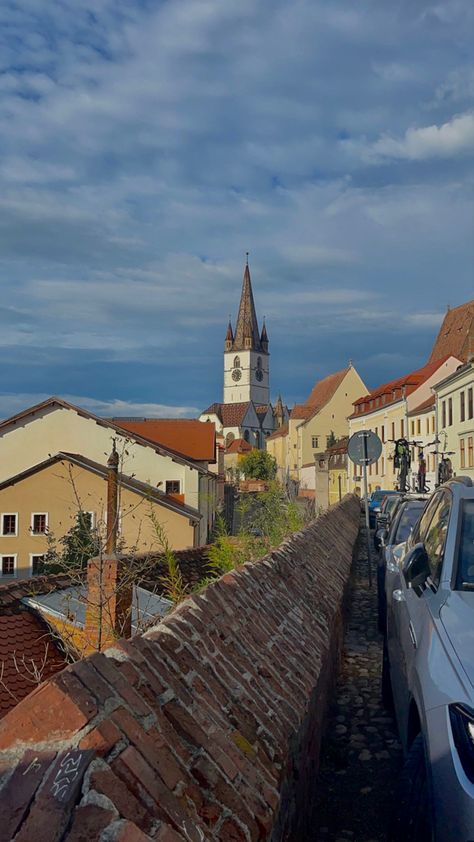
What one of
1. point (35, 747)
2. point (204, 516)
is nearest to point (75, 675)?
point (35, 747)

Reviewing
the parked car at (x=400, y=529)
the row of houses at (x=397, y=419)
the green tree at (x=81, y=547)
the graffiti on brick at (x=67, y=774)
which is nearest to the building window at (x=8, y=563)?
the row of houses at (x=397, y=419)

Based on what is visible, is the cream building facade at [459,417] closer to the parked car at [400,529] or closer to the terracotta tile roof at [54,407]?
the terracotta tile roof at [54,407]

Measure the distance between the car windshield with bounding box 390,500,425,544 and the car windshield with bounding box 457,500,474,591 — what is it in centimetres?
524

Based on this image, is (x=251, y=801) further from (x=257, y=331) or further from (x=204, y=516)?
(x=257, y=331)

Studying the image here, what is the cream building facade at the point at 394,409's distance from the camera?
53.6m

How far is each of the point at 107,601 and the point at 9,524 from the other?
93.4ft

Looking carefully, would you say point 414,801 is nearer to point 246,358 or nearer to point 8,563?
point 8,563

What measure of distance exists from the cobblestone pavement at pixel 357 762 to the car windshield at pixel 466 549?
1.48 m

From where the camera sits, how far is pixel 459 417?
4291cm

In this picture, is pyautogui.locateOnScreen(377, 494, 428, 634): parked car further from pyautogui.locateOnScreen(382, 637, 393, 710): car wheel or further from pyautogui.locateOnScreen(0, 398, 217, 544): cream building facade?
pyautogui.locateOnScreen(0, 398, 217, 544): cream building facade

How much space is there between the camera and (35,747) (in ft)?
5.80

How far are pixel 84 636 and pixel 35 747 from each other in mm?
3109

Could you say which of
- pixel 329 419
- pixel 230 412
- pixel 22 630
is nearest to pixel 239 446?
pixel 230 412

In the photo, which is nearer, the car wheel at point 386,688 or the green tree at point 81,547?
the car wheel at point 386,688
